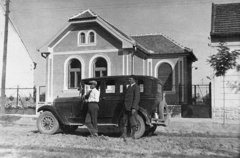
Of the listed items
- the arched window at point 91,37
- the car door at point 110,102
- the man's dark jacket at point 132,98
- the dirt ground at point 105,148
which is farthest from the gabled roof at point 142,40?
the dirt ground at point 105,148

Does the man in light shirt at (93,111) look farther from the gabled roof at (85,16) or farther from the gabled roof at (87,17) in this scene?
the gabled roof at (85,16)

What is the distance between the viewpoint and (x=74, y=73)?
60.9ft

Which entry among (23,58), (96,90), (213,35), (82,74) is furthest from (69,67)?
(23,58)

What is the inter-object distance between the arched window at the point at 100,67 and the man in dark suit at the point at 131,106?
9414 mm

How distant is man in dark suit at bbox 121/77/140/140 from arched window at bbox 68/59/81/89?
989 cm

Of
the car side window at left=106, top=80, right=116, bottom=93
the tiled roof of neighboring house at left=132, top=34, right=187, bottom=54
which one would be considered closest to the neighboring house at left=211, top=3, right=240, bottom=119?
the tiled roof of neighboring house at left=132, top=34, right=187, bottom=54

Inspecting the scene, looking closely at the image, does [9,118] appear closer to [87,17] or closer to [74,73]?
[74,73]

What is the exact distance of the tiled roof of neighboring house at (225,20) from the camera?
49.2 ft

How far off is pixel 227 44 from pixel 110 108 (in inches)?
266

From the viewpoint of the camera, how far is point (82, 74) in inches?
718

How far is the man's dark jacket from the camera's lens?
8.66 m

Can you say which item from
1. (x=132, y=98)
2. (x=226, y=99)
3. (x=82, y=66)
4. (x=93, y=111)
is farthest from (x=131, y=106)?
(x=82, y=66)

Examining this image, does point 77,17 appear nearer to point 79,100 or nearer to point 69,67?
point 69,67

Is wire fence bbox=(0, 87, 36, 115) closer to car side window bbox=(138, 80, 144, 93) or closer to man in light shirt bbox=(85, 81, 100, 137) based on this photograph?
man in light shirt bbox=(85, 81, 100, 137)
